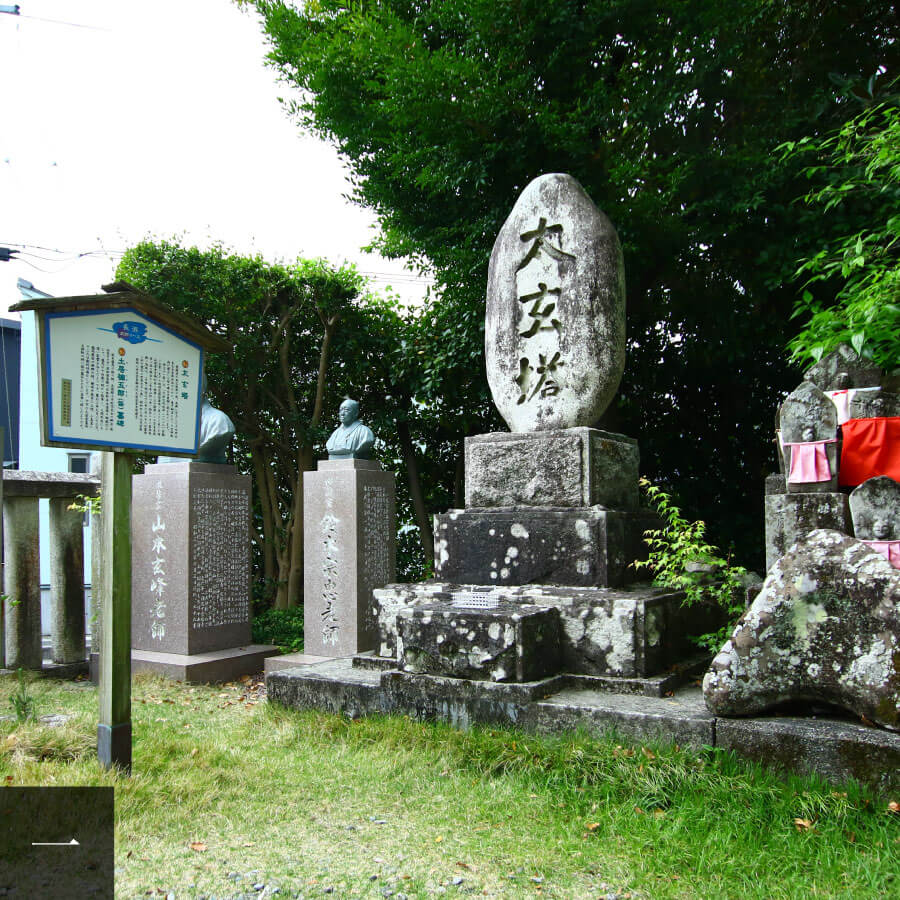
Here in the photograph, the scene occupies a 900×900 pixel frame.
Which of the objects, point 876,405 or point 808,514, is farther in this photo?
point 876,405

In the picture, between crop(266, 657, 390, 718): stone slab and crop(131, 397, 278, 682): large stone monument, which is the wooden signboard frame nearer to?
crop(266, 657, 390, 718): stone slab

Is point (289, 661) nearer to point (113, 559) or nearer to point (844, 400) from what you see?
point (113, 559)

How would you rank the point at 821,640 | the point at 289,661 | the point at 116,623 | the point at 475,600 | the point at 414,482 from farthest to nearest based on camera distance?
1. the point at 414,482
2. the point at 289,661
3. the point at 475,600
4. the point at 116,623
5. the point at 821,640

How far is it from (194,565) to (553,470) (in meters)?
3.87

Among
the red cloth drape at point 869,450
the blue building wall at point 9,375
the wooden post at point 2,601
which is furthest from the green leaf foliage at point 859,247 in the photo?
the blue building wall at point 9,375

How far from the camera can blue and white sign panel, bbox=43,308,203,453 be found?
311cm

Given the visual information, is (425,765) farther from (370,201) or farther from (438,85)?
(370,201)

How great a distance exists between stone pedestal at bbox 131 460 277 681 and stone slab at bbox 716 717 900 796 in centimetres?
464

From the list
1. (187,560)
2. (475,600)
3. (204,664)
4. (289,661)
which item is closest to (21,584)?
(187,560)

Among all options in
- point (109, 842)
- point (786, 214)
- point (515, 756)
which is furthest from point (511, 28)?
point (109, 842)

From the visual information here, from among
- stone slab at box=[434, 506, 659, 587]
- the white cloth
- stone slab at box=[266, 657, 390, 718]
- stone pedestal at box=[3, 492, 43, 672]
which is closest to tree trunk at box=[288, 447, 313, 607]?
stone pedestal at box=[3, 492, 43, 672]

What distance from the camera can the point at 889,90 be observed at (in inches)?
231

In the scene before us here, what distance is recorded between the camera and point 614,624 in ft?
11.4

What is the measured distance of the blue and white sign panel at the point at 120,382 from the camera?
3.11m
